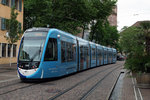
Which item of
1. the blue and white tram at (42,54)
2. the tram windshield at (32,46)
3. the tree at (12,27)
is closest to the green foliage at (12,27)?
the tree at (12,27)

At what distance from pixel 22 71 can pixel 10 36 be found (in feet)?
37.7

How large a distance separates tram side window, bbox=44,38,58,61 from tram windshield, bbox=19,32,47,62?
40 centimetres

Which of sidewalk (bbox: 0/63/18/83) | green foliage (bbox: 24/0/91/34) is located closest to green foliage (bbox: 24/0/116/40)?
green foliage (bbox: 24/0/91/34)

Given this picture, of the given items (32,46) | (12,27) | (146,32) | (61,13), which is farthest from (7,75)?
(61,13)

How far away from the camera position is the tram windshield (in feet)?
41.7

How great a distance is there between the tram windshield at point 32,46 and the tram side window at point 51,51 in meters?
0.40

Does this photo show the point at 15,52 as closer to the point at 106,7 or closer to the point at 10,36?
the point at 10,36

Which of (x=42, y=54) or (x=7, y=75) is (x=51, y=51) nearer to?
(x=42, y=54)

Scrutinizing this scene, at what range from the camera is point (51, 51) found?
13.4 metres

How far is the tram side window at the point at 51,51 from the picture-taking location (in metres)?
13.1

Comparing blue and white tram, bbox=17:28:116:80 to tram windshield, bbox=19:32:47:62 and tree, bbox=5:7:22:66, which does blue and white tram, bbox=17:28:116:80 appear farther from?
tree, bbox=5:7:22:66

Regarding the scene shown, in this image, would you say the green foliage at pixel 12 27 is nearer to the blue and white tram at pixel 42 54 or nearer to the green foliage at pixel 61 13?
the green foliage at pixel 61 13

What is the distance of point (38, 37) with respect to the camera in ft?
43.3

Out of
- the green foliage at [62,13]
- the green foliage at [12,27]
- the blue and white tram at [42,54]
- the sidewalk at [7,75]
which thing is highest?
the green foliage at [62,13]
